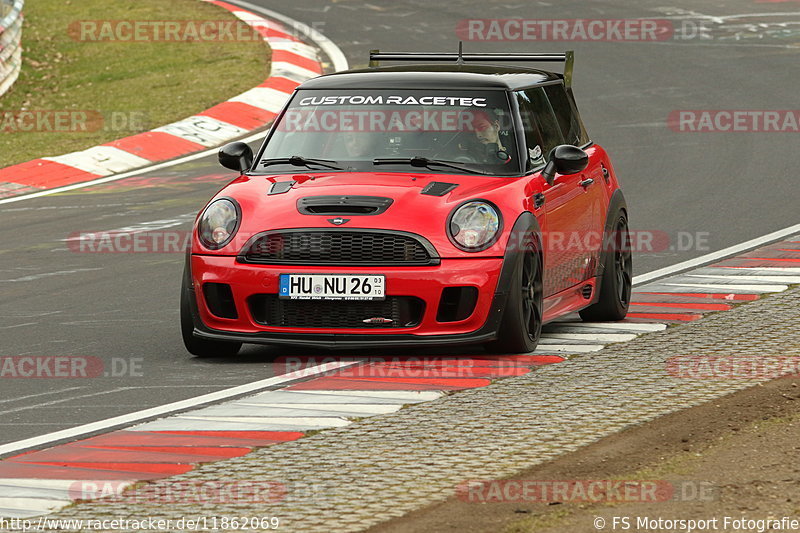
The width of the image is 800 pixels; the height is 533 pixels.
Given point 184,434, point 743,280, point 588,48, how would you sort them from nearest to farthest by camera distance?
point 184,434 < point 743,280 < point 588,48

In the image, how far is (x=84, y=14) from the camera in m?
26.6

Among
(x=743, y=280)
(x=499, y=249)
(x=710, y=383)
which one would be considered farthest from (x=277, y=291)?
(x=743, y=280)

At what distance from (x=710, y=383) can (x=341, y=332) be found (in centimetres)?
195

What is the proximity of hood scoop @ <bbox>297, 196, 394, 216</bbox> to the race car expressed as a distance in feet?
0.04

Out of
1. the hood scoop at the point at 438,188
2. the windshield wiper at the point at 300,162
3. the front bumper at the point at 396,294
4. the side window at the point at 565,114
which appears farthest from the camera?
the side window at the point at 565,114

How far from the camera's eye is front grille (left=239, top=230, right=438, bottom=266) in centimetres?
837

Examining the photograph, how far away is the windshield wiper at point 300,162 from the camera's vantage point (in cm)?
921

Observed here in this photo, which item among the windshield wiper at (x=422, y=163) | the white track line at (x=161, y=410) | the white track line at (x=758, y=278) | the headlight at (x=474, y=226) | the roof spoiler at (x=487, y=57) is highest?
the roof spoiler at (x=487, y=57)

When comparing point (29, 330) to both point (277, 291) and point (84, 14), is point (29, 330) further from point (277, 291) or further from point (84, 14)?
point (84, 14)

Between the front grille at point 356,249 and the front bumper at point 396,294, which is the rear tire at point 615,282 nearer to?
the front bumper at point 396,294

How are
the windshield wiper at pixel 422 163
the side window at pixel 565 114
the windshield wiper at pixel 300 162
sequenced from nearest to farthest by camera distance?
the windshield wiper at pixel 422 163
the windshield wiper at pixel 300 162
the side window at pixel 565 114

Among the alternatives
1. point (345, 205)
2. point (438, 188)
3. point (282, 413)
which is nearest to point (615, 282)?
point (438, 188)

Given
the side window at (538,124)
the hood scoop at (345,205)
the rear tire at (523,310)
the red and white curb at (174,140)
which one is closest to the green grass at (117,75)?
the red and white curb at (174,140)

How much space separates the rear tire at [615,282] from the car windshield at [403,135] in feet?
3.99
